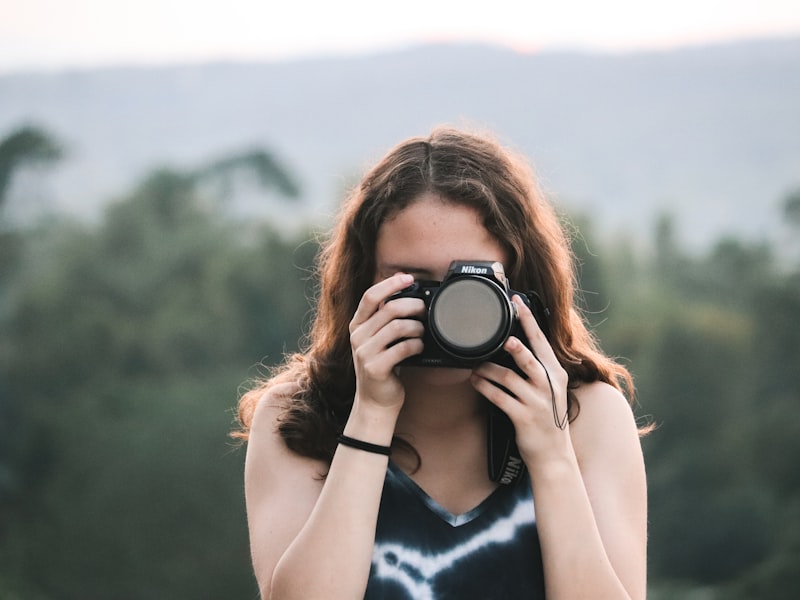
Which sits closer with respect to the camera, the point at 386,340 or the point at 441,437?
the point at 386,340

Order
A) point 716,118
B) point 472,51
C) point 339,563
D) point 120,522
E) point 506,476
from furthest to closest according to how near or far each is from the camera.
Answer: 1. point 120,522
2. point 716,118
3. point 472,51
4. point 506,476
5. point 339,563

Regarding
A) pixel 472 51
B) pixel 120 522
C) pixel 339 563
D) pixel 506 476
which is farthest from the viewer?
pixel 120 522

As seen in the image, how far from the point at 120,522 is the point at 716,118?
25.2 ft

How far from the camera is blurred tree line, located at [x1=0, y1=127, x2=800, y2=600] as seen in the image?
33.4 feet

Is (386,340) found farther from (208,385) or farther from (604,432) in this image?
(208,385)

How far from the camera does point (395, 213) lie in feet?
4.52

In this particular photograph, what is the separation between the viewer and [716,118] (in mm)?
9312

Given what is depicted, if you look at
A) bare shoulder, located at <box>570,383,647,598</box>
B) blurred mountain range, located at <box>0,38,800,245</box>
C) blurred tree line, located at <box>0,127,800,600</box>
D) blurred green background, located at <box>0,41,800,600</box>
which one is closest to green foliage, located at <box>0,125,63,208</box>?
blurred mountain range, located at <box>0,38,800,245</box>

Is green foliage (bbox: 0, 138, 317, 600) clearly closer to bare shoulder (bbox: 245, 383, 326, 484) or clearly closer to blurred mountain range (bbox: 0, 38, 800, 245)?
blurred mountain range (bbox: 0, 38, 800, 245)

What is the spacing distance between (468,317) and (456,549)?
322mm

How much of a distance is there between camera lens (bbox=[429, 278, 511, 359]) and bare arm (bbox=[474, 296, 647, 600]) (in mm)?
31

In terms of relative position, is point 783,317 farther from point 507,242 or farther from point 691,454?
point 507,242

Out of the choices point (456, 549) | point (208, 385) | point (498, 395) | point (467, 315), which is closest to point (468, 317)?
point (467, 315)

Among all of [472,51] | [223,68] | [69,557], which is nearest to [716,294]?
[472,51]
